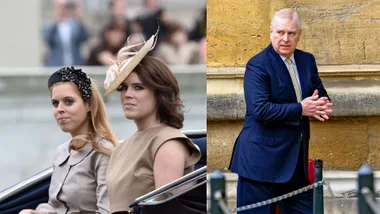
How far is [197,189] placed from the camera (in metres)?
5.42

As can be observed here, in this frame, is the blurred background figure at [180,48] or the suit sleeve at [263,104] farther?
the blurred background figure at [180,48]

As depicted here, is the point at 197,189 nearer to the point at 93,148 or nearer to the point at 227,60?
the point at 93,148

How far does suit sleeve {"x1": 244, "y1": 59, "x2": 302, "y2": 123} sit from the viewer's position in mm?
5551

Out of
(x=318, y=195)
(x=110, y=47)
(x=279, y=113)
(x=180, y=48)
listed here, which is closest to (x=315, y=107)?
(x=279, y=113)

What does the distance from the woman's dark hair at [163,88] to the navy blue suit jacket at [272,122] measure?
394mm

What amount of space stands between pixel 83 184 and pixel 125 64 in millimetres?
583

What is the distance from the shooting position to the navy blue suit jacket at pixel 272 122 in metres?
5.61

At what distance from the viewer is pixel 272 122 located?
5.62m

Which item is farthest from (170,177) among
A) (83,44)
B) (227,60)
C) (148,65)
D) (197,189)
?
(83,44)

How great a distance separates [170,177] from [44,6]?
24.3 meters

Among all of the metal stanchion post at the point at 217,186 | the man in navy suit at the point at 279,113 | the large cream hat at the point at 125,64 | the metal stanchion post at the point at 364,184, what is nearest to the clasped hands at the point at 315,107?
the man in navy suit at the point at 279,113

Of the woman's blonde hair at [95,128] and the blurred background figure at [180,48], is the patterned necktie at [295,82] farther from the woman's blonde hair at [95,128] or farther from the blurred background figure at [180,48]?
the blurred background figure at [180,48]

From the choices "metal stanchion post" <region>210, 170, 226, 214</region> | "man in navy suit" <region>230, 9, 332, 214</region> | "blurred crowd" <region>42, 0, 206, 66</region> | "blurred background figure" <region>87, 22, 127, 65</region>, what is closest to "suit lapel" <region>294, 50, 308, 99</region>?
"man in navy suit" <region>230, 9, 332, 214</region>

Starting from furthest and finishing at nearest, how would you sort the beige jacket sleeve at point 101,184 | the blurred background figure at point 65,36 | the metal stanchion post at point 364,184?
the blurred background figure at point 65,36 → the beige jacket sleeve at point 101,184 → the metal stanchion post at point 364,184
